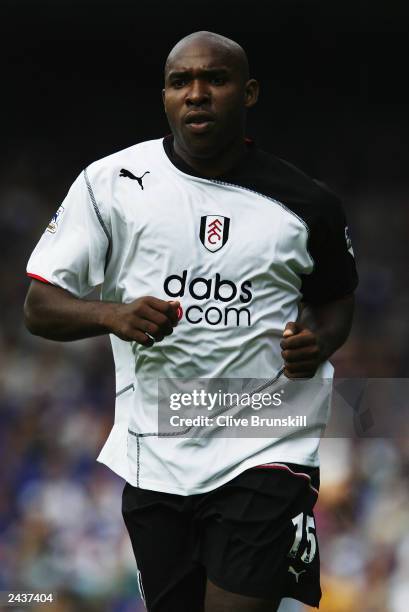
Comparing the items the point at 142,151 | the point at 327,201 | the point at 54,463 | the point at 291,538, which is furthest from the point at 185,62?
the point at 54,463

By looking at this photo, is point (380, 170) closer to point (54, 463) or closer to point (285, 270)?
point (54, 463)

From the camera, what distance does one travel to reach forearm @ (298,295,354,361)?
151 inches

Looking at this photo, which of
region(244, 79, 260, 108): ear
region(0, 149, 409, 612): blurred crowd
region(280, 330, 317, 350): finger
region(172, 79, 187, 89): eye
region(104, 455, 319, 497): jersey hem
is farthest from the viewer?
region(0, 149, 409, 612): blurred crowd

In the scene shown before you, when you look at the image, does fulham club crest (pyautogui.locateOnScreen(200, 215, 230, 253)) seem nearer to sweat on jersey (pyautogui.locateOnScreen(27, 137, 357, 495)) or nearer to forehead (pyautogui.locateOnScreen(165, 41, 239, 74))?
Result: sweat on jersey (pyautogui.locateOnScreen(27, 137, 357, 495))

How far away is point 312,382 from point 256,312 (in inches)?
11.5

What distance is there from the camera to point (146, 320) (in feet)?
10.9

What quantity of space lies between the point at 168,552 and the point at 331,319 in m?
0.88

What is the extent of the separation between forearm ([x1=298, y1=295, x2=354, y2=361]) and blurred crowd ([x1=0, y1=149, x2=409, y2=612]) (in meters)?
3.93

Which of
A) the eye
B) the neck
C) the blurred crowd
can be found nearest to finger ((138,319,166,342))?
the neck

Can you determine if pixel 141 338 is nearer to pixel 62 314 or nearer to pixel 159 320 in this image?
pixel 159 320

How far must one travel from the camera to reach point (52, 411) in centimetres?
936

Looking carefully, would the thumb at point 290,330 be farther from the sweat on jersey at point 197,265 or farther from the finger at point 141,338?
the finger at point 141,338

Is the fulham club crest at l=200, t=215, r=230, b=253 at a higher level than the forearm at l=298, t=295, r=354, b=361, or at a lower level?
higher

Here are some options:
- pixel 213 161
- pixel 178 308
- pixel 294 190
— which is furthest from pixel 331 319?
pixel 178 308
